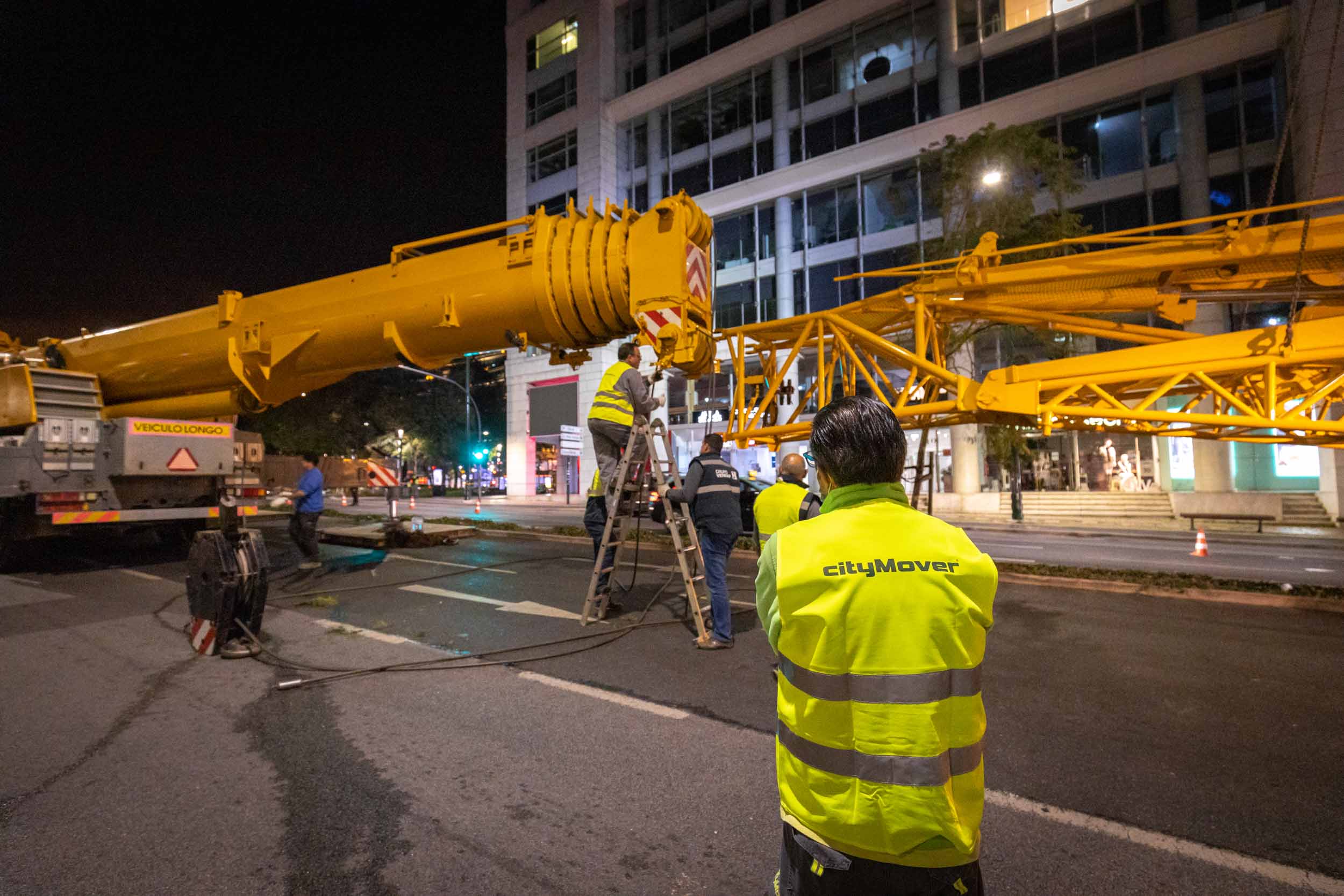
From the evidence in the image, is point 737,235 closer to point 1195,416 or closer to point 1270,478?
point 1270,478

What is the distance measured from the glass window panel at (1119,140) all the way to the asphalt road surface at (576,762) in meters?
22.7

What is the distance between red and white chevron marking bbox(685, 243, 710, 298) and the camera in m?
5.00

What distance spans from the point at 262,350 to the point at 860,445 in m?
6.56

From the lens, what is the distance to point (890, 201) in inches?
1078

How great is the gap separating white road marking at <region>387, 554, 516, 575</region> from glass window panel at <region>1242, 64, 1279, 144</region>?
86.1ft

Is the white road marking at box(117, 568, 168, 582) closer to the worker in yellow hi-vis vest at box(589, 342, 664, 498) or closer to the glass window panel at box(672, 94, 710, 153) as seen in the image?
the worker in yellow hi-vis vest at box(589, 342, 664, 498)

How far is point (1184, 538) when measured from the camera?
16.4 metres

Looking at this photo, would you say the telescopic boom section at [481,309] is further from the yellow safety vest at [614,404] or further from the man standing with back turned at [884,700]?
the man standing with back turned at [884,700]

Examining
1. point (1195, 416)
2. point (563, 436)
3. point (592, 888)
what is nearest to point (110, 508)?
point (592, 888)

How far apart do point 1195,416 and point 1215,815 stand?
4635mm

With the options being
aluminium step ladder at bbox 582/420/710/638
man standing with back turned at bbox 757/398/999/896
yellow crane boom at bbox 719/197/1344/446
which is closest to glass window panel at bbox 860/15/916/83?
yellow crane boom at bbox 719/197/1344/446

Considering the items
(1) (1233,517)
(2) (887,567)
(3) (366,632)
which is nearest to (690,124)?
(1) (1233,517)

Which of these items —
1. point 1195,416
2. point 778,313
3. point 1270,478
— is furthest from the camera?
point 778,313

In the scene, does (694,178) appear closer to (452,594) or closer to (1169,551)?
(1169,551)
